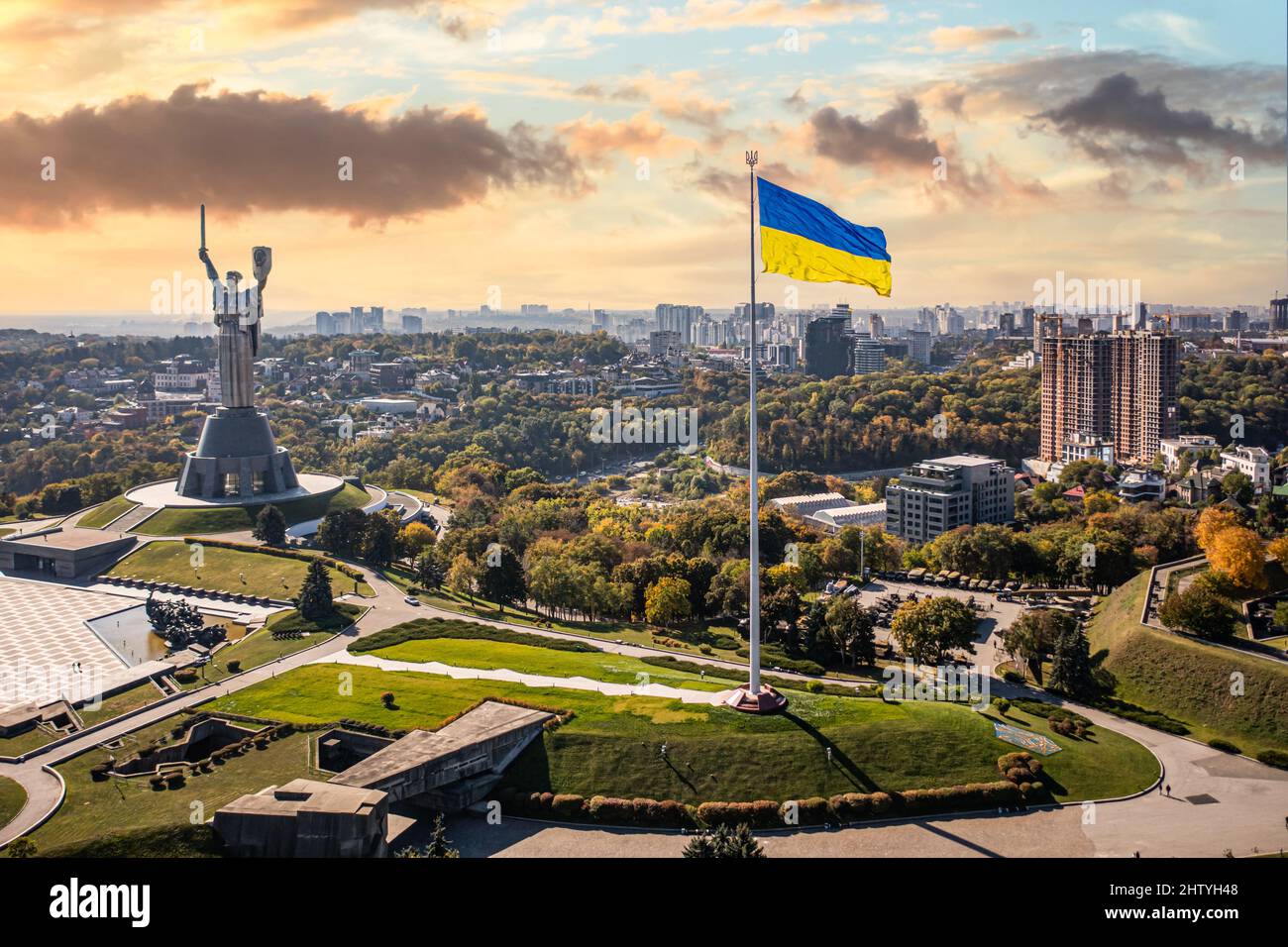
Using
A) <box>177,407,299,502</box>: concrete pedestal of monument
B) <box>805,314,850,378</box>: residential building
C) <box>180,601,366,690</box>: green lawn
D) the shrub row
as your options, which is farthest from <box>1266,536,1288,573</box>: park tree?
<box>805,314,850,378</box>: residential building

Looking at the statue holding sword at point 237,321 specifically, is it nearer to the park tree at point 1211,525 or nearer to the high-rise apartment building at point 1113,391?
the park tree at point 1211,525

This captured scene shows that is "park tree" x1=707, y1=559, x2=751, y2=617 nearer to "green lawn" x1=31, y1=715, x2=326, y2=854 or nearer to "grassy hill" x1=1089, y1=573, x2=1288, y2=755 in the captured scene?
"grassy hill" x1=1089, y1=573, x2=1288, y2=755

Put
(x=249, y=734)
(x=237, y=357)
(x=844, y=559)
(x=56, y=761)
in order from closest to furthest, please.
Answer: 1. (x=56, y=761)
2. (x=249, y=734)
3. (x=844, y=559)
4. (x=237, y=357)

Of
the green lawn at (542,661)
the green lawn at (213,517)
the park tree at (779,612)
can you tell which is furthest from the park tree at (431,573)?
the park tree at (779,612)

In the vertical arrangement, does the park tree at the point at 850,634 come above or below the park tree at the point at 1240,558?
below
